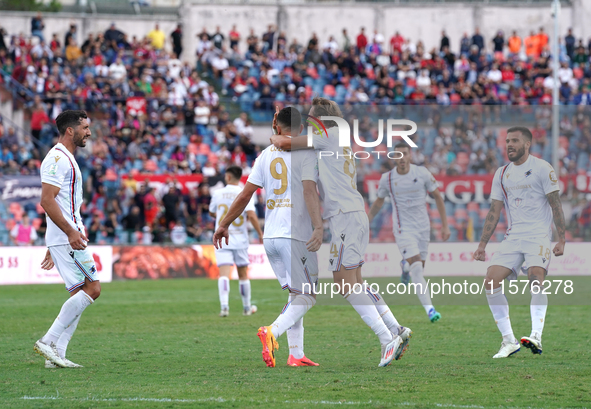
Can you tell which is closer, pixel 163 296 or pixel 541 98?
pixel 163 296

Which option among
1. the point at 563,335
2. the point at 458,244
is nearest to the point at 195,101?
the point at 458,244

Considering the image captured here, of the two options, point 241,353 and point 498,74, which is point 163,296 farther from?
point 498,74

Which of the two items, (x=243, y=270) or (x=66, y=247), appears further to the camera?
(x=243, y=270)

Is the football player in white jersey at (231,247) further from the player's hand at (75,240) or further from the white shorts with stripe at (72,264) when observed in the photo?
the player's hand at (75,240)

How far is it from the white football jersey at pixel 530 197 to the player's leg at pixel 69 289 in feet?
14.2

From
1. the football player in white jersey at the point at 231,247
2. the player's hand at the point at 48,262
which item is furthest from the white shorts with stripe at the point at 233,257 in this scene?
the player's hand at the point at 48,262

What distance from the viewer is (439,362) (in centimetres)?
772

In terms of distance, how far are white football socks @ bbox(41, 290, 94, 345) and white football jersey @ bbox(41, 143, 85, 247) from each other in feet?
1.81

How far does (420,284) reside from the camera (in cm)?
1200

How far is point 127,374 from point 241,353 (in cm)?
171

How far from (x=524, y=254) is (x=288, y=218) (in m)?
2.65

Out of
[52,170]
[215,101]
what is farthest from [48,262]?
[215,101]

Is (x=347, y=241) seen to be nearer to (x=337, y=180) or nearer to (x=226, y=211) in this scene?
(x=337, y=180)

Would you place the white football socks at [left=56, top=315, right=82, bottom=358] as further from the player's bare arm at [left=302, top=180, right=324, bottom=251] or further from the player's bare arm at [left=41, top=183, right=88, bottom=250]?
the player's bare arm at [left=302, top=180, right=324, bottom=251]
